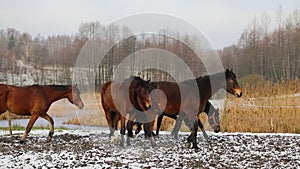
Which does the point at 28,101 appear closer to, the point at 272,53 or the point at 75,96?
the point at 75,96

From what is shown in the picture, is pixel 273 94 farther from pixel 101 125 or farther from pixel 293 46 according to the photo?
pixel 293 46

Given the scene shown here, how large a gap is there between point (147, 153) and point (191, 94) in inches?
65.6

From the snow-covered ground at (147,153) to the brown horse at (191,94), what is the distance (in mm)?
723

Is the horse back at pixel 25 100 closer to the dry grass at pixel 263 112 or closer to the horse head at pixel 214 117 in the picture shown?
the horse head at pixel 214 117

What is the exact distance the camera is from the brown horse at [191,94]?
706 cm

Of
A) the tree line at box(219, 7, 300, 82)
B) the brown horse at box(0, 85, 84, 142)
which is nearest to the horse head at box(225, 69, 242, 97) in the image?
the brown horse at box(0, 85, 84, 142)

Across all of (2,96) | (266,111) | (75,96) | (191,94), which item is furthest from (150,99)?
(266,111)

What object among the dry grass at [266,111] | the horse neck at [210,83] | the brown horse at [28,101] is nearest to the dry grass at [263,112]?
the dry grass at [266,111]

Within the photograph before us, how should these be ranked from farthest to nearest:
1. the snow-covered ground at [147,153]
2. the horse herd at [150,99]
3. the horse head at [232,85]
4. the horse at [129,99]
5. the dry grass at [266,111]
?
1. the dry grass at [266,111]
2. the horse head at [232,85]
3. the horse herd at [150,99]
4. the horse at [129,99]
5. the snow-covered ground at [147,153]

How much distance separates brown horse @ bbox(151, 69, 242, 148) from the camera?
7.06 meters

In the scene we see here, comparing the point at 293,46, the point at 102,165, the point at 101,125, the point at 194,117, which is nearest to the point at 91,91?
the point at 101,125

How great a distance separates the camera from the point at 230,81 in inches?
284

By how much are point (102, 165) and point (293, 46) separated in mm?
29441

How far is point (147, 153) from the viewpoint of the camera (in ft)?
20.4
